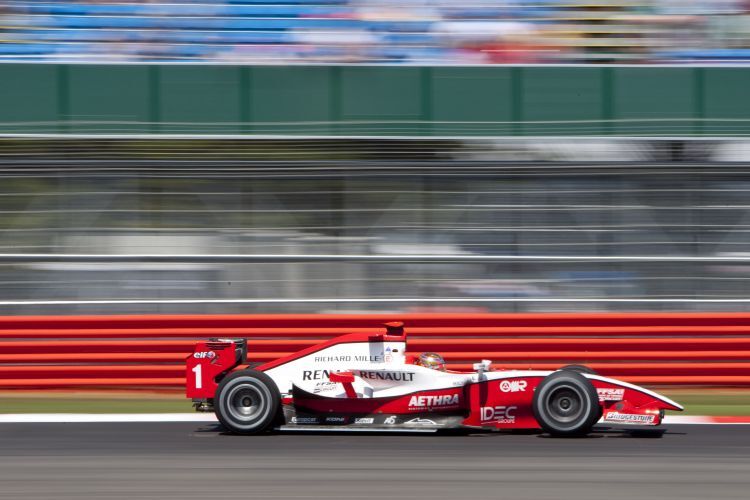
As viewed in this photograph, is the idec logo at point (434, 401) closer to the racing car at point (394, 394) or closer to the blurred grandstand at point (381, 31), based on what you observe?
the racing car at point (394, 394)

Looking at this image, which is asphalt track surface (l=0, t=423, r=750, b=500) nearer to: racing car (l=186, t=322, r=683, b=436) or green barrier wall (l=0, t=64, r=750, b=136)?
racing car (l=186, t=322, r=683, b=436)

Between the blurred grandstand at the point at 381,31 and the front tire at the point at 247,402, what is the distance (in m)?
5.41

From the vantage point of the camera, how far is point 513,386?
26.1ft

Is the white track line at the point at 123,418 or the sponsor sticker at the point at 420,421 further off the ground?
the sponsor sticker at the point at 420,421

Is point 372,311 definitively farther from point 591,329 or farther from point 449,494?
point 449,494

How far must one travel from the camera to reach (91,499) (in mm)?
5812

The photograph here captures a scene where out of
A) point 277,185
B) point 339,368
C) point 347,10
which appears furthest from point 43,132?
point 339,368

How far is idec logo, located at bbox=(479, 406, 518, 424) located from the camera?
26.2 feet

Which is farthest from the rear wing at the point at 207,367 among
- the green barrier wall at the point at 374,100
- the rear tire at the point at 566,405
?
the green barrier wall at the point at 374,100

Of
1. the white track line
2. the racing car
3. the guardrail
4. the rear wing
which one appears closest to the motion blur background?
the guardrail

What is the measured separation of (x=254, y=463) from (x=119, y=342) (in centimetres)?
→ 459

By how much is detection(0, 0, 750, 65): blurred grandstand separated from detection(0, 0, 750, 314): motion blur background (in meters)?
0.11

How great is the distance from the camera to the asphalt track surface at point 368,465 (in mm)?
5965

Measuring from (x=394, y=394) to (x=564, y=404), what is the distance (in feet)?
4.47
